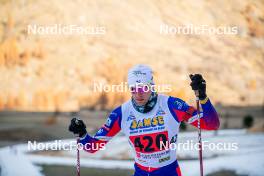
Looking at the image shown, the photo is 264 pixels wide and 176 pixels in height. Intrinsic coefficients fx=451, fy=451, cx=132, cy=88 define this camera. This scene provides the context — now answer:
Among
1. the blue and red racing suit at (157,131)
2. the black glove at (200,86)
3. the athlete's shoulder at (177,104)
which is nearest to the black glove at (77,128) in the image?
the blue and red racing suit at (157,131)

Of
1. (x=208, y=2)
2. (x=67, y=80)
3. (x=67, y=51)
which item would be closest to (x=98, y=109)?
(x=67, y=80)

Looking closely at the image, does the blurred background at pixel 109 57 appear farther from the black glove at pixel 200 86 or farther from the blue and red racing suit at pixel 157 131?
the black glove at pixel 200 86

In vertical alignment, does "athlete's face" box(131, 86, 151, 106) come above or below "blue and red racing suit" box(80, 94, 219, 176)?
above

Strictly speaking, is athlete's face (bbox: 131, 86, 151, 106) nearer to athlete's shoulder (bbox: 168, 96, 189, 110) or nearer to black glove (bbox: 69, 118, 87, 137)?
athlete's shoulder (bbox: 168, 96, 189, 110)

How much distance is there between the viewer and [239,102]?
5122 centimetres

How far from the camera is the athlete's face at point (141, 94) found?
4344 mm

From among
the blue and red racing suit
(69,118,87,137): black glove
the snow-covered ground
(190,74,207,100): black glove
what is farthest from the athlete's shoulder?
the snow-covered ground

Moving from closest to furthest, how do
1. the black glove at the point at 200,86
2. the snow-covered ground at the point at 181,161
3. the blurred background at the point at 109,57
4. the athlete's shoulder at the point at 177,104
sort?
the black glove at the point at 200,86, the athlete's shoulder at the point at 177,104, the snow-covered ground at the point at 181,161, the blurred background at the point at 109,57

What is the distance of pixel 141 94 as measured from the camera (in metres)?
4.36

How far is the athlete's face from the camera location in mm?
4344

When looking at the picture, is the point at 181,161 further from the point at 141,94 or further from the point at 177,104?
the point at 141,94

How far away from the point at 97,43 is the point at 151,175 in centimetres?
4654

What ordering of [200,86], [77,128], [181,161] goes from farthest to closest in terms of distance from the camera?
[181,161]
[77,128]
[200,86]

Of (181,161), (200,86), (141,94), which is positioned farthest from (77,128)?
(181,161)
